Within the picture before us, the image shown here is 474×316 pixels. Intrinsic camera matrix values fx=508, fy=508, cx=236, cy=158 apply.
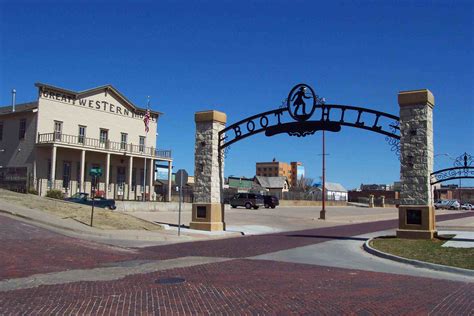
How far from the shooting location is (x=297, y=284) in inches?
391

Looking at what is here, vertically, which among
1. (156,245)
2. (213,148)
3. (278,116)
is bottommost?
(156,245)

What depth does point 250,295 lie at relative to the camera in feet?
28.6

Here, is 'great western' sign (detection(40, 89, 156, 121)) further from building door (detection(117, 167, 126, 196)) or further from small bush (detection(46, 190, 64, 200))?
small bush (detection(46, 190, 64, 200))

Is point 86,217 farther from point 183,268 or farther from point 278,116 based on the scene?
point 183,268

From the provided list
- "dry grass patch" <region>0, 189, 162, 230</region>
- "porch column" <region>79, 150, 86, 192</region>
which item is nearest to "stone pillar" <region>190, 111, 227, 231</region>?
"dry grass patch" <region>0, 189, 162, 230</region>

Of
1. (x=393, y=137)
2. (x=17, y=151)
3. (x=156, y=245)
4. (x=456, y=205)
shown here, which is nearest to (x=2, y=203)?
(x=156, y=245)

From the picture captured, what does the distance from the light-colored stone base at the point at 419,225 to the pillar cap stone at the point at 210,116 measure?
9573mm

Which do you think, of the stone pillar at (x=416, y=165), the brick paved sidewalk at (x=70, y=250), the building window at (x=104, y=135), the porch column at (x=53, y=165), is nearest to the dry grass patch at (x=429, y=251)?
the stone pillar at (x=416, y=165)

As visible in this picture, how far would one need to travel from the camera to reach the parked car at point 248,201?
52.6 meters

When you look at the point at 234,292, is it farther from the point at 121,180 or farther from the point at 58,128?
the point at 121,180

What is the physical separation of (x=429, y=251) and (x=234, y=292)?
8713 millimetres

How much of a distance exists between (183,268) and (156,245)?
19.6 feet

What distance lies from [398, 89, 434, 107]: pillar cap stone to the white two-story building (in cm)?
3040

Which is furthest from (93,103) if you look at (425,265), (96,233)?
(425,265)
